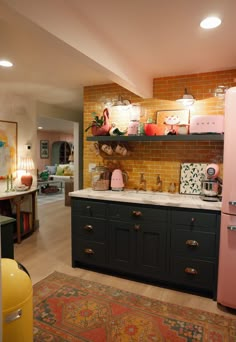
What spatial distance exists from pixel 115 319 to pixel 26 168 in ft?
9.56

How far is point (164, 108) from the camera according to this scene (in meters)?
3.13

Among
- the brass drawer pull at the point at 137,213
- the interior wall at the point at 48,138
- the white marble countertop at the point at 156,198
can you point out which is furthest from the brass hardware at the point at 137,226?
the interior wall at the point at 48,138

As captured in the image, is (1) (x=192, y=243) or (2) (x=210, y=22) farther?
(1) (x=192, y=243)

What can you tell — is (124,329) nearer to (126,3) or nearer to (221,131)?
(221,131)

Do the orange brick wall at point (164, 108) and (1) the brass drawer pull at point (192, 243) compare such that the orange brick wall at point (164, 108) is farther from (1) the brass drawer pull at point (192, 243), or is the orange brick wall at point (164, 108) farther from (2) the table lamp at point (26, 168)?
(2) the table lamp at point (26, 168)

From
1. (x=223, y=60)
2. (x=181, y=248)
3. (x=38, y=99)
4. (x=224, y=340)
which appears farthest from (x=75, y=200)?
(x=38, y=99)

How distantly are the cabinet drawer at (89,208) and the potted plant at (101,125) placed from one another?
2.94 feet

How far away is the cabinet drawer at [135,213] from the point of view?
2.57 m

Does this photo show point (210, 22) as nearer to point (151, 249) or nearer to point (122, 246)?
point (151, 249)

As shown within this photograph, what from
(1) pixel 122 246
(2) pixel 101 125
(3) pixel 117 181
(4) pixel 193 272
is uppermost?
(2) pixel 101 125

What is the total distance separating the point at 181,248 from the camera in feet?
8.25

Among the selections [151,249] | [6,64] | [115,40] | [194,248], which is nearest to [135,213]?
[151,249]

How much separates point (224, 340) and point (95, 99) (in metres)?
3.02

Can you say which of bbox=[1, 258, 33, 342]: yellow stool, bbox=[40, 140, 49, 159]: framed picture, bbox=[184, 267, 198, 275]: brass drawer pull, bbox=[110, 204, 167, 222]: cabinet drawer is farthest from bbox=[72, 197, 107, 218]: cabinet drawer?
bbox=[40, 140, 49, 159]: framed picture
